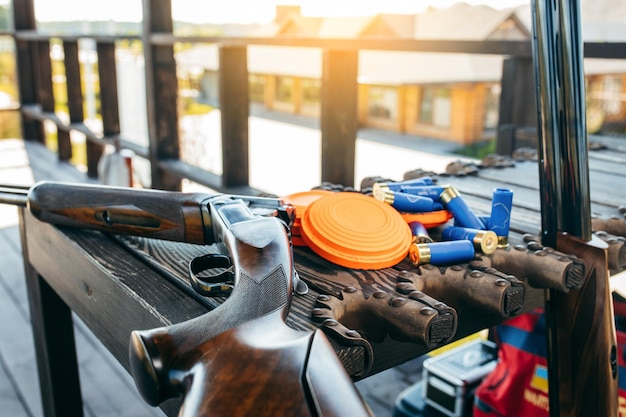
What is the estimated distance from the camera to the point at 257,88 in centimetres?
1933

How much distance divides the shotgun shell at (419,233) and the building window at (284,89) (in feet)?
55.8

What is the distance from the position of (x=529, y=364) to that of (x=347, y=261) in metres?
0.87

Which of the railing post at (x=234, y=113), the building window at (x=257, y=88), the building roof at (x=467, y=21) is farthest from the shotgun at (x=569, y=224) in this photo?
the building window at (x=257, y=88)

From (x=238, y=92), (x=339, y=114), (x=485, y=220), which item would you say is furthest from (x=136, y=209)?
(x=238, y=92)

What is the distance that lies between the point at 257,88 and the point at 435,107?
656 centimetres

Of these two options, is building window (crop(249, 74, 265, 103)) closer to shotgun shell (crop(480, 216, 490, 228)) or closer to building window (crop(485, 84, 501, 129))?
building window (crop(485, 84, 501, 129))

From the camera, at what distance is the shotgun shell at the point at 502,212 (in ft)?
3.01

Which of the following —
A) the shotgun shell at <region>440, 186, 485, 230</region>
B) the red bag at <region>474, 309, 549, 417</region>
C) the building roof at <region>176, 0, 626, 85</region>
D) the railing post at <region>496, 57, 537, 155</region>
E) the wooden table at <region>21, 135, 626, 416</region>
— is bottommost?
the red bag at <region>474, 309, 549, 417</region>

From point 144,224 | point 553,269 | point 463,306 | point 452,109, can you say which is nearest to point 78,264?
point 144,224

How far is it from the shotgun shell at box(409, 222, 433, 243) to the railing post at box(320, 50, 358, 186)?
3.49 feet

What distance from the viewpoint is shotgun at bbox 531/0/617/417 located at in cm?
75

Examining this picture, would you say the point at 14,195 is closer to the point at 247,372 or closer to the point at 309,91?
the point at 247,372

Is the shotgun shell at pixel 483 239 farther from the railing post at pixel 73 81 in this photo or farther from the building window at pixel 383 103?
the building window at pixel 383 103

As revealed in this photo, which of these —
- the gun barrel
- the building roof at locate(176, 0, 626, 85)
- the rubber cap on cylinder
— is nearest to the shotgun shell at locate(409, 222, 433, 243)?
the rubber cap on cylinder
